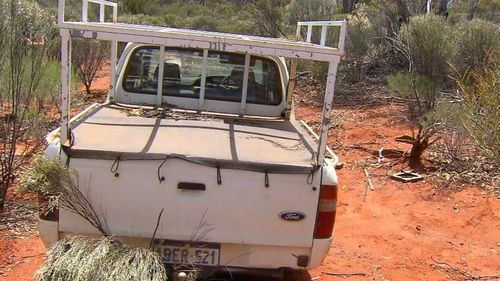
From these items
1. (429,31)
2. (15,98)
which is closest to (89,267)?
(15,98)

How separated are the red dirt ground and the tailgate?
136 centimetres

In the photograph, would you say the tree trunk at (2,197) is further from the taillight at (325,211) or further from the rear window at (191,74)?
the taillight at (325,211)

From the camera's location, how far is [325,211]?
11.7 ft

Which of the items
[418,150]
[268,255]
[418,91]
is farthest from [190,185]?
[418,91]

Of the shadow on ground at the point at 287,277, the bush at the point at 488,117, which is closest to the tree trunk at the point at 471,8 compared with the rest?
the bush at the point at 488,117

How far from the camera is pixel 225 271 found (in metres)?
3.67

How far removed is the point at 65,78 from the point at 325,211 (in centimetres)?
179

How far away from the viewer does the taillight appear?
354cm

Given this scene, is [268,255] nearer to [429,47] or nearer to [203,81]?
[203,81]

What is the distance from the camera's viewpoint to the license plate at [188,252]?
3.54 m

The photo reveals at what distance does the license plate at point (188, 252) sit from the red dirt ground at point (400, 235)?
136 cm

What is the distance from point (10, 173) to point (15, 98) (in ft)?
2.95

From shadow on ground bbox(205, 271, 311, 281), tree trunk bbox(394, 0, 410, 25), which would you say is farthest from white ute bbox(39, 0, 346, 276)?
tree trunk bbox(394, 0, 410, 25)

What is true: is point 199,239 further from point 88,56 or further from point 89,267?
point 88,56
